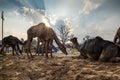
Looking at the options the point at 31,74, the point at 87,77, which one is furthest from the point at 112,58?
the point at 31,74

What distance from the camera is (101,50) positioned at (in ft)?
24.3

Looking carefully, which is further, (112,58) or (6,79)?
(112,58)

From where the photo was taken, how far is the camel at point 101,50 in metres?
6.94

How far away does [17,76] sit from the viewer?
4.77 meters

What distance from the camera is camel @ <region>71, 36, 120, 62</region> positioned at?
22.8ft

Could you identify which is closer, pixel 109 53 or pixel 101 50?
pixel 109 53

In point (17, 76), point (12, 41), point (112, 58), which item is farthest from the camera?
point (12, 41)

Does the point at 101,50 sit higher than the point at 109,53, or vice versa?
the point at 101,50

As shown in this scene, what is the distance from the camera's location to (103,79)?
4.01 metres

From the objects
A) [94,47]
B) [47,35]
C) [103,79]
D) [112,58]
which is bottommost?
[103,79]

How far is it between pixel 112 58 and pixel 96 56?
90cm

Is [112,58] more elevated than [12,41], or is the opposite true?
[12,41]

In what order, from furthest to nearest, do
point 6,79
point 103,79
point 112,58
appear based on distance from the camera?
point 112,58
point 6,79
point 103,79

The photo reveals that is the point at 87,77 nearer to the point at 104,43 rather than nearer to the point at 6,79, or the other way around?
the point at 6,79
